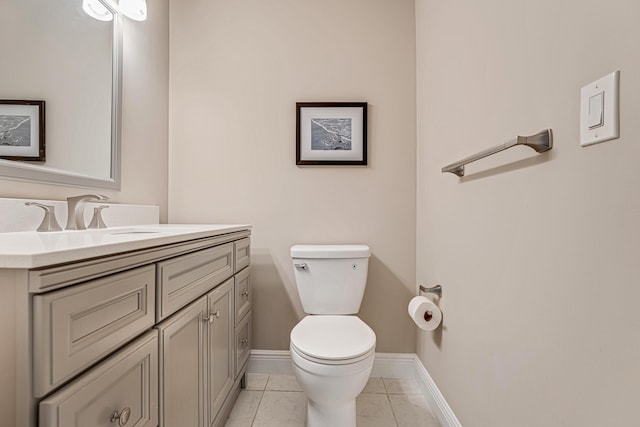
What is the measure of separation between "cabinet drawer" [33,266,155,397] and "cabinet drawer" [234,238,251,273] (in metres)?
0.66

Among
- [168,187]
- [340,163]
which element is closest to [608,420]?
[340,163]

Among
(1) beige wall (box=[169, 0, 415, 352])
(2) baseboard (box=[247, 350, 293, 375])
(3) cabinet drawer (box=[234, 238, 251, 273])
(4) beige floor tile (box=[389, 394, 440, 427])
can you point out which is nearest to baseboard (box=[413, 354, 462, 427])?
(4) beige floor tile (box=[389, 394, 440, 427])

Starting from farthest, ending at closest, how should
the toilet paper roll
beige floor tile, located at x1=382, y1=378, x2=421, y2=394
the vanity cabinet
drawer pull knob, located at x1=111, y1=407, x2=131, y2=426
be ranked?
beige floor tile, located at x1=382, y1=378, x2=421, y2=394 → the toilet paper roll → drawer pull knob, located at x1=111, y1=407, x2=131, y2=426 → the vanity cabinet

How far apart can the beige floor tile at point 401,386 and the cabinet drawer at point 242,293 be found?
2.98ft

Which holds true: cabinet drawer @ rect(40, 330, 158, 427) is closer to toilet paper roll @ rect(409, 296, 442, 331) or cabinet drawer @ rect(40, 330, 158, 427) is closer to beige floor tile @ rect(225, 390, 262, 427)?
beige floor tile @ rect(225, 390, 262, 427)

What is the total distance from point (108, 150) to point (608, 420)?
1.83 metres

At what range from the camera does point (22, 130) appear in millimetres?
948

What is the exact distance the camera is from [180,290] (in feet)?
2.97

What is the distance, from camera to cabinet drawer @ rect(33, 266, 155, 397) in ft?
1.59

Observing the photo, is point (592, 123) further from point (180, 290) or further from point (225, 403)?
point (225, 403)

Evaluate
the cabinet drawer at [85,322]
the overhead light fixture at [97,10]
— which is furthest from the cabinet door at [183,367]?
the overhead light fixture at [97,10]

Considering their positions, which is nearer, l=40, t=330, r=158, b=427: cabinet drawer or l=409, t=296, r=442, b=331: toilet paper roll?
l=40, t=330, r=158, b=427: cabinet drawer

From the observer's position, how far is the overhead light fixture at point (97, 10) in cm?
123

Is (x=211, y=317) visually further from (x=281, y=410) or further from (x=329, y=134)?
(x=329, y=134)
